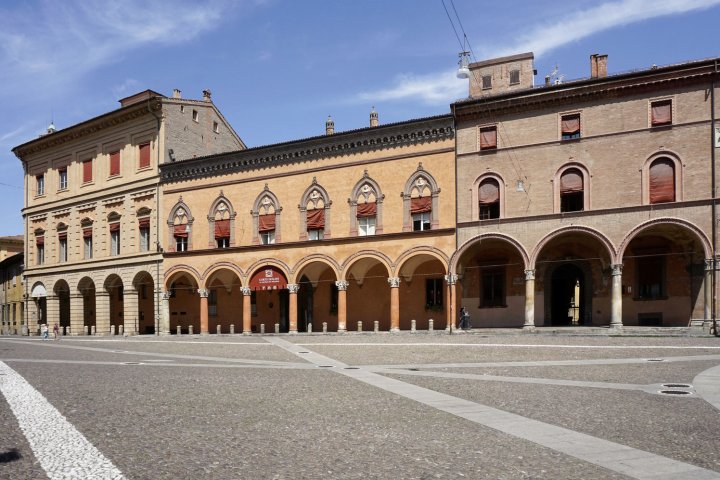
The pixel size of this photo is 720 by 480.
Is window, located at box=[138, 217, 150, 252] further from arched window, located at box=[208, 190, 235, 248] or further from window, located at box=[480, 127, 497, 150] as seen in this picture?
window, located at box=[480, 127, 497, 150]

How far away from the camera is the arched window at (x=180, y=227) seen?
3958cm

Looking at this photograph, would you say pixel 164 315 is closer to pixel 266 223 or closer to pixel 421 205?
pixel 266 223

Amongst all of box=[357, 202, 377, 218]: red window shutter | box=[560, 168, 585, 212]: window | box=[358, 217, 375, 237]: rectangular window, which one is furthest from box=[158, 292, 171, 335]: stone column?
box=[560, 168, 585, 212]: window

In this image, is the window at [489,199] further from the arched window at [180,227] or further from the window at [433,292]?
the arched window at [180,227]

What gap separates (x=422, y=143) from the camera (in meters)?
32.3

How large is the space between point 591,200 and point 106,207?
109ft

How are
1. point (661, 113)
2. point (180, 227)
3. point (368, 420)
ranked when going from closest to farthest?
point (368, 420), point (661, 113), point (180, 227)

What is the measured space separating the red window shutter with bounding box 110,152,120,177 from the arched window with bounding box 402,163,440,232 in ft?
73.8

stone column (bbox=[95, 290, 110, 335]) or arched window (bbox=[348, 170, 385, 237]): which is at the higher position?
arched window (bbox=[348, 170, 385, 237])

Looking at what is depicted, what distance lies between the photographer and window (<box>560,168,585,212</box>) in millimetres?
28750

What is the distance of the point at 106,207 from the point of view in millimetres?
43656

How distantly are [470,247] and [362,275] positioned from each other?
705 cm

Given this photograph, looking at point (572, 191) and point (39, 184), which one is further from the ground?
point (39, 184)

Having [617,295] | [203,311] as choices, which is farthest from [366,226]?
[617,295]
